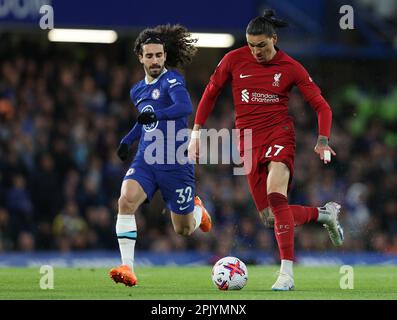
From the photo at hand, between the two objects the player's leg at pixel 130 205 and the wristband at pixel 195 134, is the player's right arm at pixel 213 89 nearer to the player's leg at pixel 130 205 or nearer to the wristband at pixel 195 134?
the wristband at pixel 195 134

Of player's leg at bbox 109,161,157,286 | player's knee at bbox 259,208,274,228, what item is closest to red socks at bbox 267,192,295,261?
player's knee at bbox 259,208,274,228

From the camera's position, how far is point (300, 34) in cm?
1817

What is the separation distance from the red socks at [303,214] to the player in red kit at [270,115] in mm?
12

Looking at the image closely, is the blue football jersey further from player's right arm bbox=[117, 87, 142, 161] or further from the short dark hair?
the short dark hair

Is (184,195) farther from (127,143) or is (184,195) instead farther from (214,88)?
(214,88)

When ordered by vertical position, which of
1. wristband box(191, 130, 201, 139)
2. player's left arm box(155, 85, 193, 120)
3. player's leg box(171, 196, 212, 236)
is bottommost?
player's leg box(171, 196, 212, 236)

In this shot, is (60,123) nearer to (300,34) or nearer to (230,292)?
(300,34)

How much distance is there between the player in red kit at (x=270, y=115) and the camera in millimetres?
9188

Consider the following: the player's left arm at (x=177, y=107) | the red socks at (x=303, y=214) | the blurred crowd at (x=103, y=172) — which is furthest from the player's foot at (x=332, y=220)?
the blurred crowd at (x=103, y=172)

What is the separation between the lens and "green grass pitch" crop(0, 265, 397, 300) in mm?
8516

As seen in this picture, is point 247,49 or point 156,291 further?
point 247,49

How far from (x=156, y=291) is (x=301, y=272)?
3.36 meters

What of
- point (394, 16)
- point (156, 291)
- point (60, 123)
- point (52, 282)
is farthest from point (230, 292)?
point (394, 16)

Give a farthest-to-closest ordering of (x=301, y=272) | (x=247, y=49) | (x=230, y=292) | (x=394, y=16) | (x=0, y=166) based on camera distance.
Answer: (x=394, y=16) < (x=0, y=166) < (x=301, y=272) < (x=247, y=49) < (x=230, y=292)
